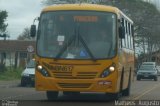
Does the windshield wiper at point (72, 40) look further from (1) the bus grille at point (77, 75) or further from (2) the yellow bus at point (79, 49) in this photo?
(1) the bus grille at point (77, 75)

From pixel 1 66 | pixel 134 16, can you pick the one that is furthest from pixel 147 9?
pixel 1 66

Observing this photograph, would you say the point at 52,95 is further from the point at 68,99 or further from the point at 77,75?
the point at 77,75

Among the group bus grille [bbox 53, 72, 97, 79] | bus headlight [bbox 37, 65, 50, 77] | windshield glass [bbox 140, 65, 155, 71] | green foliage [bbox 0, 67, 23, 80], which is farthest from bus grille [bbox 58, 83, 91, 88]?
windshield glass [bbox 140, 65, 155, 71]

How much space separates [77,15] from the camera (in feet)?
69.2

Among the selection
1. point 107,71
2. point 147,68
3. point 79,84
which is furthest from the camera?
point 147,68

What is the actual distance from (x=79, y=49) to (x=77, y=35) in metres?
0.57

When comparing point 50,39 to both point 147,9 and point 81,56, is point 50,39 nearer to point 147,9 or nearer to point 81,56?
point 81,56

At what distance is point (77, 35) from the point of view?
68.2 ft

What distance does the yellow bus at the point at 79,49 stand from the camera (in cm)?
2014

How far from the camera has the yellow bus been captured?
66.1 feet

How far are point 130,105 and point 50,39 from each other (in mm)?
3894

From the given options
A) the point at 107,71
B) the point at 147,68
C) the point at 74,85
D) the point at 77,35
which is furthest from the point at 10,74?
the point at 107,71

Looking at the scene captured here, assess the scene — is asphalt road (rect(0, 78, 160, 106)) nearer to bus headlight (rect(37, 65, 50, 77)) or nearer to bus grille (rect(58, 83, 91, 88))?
bus grille (rect(58, 83, 91, 88))

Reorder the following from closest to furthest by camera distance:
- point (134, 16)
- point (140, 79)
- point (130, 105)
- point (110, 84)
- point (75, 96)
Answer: point (130, 105) → point (110, 84) → point (75, 96) → point (140, 79) → point (134, 16)
